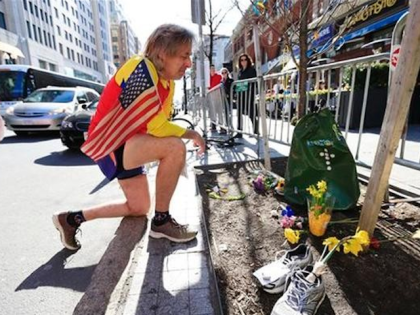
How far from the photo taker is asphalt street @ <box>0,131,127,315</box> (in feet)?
5.99

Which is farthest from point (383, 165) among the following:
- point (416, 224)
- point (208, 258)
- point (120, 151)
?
point (120, 151)

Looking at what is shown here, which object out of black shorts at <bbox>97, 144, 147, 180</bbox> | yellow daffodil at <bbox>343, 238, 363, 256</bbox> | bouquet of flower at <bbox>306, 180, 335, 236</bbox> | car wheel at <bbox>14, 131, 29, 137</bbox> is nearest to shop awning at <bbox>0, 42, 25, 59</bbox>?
car wheel at <bbox>14, 131, 29, 137</bbox>

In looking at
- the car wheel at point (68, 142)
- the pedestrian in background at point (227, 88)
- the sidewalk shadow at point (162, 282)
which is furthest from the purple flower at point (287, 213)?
the car wheel at point (68, 142)

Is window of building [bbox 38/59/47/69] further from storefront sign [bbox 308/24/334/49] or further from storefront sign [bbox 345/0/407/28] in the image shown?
storefront sign [bbox 345/0/407/28]

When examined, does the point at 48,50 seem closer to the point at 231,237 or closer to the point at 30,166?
the point at 30,166

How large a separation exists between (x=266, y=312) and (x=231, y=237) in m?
0.74


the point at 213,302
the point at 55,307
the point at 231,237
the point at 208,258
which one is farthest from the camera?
the point at 231,237

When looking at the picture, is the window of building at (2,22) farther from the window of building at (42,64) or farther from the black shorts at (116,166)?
the black shorts at (116,166)

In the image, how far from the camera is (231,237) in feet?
7.15

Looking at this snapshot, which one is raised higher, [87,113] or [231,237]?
[87,113]

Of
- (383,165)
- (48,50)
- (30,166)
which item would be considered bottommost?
(30,166)

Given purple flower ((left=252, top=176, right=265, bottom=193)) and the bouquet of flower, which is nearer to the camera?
the bouquet of flower

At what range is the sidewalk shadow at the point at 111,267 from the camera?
64.7 inches

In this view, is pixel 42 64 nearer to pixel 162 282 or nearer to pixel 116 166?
pixel 116 166
